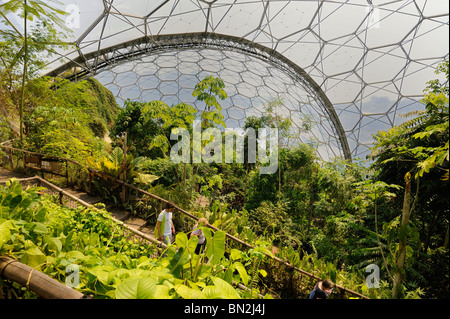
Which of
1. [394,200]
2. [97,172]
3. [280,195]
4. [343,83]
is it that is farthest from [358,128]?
[97,172]

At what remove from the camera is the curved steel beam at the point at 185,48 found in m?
16.6

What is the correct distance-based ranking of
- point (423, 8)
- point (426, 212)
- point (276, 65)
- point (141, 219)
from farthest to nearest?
point (276, 65) → point (423, 8) → point (141, 219) → point (426, 212)

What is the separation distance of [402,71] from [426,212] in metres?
17.2

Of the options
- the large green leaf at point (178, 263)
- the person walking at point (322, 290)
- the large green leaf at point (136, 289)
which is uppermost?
the large green leaf at point (136, 289)

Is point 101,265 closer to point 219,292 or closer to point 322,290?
point 219,292

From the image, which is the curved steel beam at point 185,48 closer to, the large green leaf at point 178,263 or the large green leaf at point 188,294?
the large green leaf at point 178,263

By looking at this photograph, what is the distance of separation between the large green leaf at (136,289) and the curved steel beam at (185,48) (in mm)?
19534

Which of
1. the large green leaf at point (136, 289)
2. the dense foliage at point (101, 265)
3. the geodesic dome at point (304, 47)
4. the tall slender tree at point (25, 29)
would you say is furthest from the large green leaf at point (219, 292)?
the geodesic dome at point (304, 47)

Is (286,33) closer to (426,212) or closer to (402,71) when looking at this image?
(402,71)

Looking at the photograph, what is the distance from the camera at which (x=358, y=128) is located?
59.8 feet

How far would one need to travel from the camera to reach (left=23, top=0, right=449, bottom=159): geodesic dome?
12.9 metres

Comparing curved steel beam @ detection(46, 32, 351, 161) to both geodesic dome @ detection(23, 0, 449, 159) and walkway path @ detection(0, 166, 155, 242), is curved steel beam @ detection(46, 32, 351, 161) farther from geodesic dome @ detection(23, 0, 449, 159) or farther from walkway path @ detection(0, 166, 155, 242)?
walkway path @ detection(0, 166, 155, 242)

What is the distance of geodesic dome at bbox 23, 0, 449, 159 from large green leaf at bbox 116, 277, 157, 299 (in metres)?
11.2

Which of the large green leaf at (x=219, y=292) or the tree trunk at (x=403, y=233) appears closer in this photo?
the large green leaf at (x=219, y=292)
